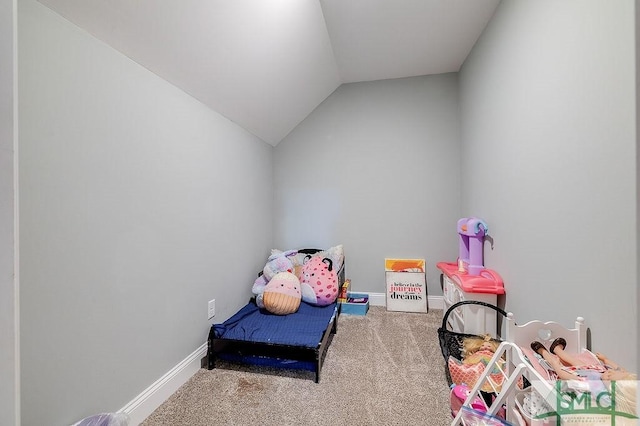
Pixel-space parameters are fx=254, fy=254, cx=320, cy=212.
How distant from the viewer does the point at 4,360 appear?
501mm

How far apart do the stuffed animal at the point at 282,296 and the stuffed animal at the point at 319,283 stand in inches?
4.5

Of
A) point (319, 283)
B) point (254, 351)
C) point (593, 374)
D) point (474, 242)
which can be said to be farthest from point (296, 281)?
point (593, 374)

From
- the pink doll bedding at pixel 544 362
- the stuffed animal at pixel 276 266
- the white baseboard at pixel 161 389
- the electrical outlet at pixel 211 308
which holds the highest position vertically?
the stuffed animal at pixel 276 266

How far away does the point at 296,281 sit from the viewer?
2279 millimetres

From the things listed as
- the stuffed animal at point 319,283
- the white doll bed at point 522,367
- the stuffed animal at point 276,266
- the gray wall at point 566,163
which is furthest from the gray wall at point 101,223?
the gray wall at point 566,163

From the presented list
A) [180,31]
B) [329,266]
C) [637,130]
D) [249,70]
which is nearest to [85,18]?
[180,31]

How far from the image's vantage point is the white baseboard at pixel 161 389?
4.09 feet

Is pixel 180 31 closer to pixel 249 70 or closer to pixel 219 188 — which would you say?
pixel 249 70

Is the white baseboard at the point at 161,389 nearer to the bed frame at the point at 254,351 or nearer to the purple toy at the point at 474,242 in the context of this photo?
the bed frame at the point at 254,351

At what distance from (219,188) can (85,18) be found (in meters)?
1.14

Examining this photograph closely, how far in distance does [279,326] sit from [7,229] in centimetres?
161

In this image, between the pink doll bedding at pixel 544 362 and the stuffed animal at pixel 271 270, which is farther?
the stuffed animal at pixel 271 270

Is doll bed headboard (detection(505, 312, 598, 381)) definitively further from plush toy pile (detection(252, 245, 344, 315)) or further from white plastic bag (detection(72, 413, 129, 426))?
white plastic bag (detection(72, 413, 129, 426))

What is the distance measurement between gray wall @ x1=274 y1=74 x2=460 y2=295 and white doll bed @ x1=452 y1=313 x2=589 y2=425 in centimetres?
163
